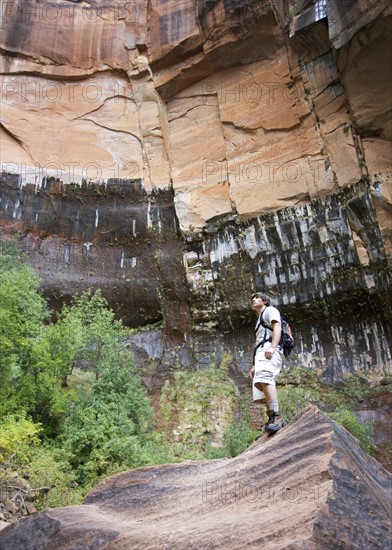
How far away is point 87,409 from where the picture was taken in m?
11.1

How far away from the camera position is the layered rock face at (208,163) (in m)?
16.2

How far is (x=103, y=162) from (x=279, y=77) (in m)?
8.20

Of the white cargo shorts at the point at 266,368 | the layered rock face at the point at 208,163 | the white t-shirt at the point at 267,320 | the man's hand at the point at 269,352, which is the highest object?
the layered rock face at the point at 208,163

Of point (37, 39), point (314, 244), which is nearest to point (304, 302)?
point (314, 244)

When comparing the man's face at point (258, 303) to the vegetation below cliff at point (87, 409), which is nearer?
the man's face at point (258, 303)

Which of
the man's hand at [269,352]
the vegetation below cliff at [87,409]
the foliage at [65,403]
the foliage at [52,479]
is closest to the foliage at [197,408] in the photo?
the vegetation below cliff at [87,409]

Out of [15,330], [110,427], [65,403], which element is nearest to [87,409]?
[65,403]

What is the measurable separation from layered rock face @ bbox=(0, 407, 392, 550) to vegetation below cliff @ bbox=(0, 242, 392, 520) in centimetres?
336

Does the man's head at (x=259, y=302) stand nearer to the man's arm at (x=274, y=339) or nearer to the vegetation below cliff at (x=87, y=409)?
the man's arm at (x=274, y=339)

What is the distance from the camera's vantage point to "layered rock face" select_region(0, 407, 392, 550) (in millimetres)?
2768

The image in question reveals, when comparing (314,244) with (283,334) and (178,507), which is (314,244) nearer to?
(283,334)

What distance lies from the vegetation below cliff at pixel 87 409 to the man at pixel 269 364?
12.3 feet

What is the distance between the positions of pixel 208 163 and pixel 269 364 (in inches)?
636

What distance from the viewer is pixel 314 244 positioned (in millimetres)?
17031
